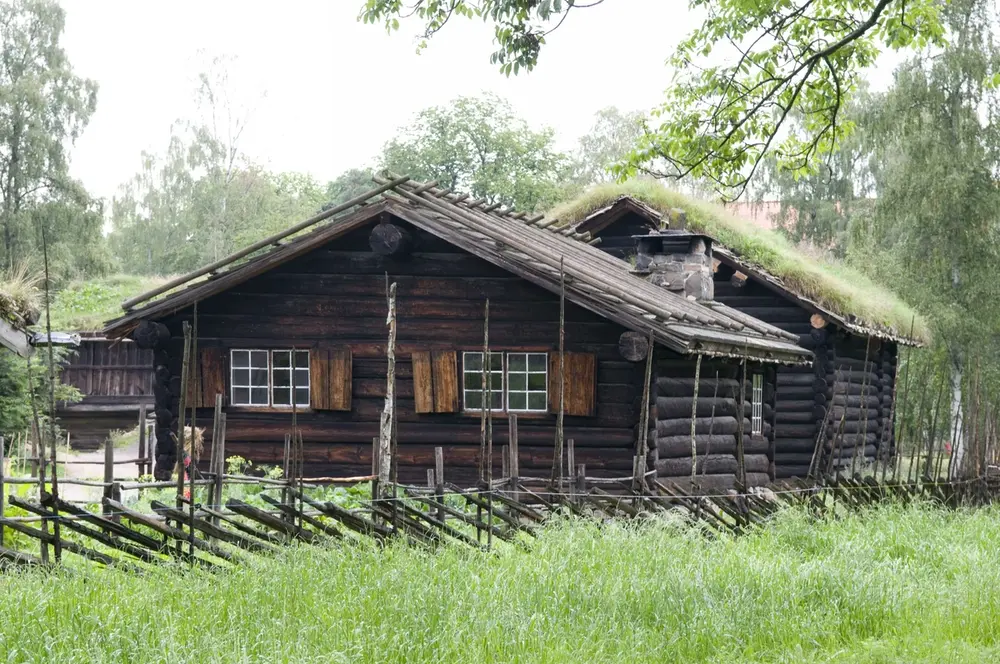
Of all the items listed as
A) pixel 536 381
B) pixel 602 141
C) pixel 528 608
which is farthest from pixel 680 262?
pixel 602 141

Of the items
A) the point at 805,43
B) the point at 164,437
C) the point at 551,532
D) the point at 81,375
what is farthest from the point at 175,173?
the point at 551,532

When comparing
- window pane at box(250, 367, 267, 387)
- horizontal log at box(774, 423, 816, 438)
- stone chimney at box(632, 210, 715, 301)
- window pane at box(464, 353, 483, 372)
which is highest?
stone chimney at box(632, 210, 715, 301)

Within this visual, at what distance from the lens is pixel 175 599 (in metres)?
7.45

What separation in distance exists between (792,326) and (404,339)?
1052 centimetres

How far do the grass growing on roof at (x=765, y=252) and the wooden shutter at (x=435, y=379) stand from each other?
964cm

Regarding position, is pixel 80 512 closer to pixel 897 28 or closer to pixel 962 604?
pixel 962 604

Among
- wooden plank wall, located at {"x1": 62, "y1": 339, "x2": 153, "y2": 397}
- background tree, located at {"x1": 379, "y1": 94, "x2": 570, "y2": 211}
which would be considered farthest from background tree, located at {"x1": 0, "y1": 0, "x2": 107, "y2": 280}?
background tree, located at {"x1": 379, "y1": 94, "x2": 570, "y2": 211}

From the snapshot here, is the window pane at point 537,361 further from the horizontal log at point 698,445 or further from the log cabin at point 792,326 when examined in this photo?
the log cabin at point 792,326

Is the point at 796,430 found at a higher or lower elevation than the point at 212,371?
lower

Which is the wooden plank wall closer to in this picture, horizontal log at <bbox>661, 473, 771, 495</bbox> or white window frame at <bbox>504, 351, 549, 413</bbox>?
horizontal log at <bbox>661, 473, 771, 495</bbox>

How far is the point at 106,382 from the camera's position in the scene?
3334 cm

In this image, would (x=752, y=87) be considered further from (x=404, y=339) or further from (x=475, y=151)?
(x=475, y=151)

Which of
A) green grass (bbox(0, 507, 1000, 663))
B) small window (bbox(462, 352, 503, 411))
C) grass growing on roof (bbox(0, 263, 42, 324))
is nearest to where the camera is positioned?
green grass (bbox(0, 507, 1000, 663))

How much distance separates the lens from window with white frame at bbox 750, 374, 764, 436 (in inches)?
786
